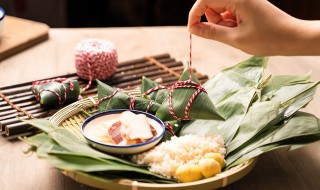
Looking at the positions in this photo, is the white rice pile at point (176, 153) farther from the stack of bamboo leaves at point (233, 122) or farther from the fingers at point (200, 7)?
the fingers at point (200, 7)

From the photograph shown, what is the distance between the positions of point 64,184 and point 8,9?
8.36 ft

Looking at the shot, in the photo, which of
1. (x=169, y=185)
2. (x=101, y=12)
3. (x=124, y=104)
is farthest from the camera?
(x=101, y=12)

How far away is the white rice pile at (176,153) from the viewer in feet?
3.20

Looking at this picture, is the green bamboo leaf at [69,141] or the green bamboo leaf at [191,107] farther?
the green bamboo leaf at [191,107]

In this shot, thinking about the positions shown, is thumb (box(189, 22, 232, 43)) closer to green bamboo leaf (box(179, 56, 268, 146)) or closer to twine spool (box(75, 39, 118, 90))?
green bamboo leaf (box(179, 56, 268, 146))

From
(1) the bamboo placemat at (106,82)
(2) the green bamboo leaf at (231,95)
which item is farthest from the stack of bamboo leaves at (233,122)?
(1) the bamboo placemat at (106,82)

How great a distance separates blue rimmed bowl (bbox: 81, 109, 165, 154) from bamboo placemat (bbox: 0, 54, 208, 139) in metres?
0.21

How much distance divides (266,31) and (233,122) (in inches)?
8.9

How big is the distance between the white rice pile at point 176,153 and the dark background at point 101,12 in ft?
7.90

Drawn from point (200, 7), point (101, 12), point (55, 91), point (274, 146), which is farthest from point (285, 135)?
point (101, 12)

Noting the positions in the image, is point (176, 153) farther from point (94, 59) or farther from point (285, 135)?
point (94, 59)

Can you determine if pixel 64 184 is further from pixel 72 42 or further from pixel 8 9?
pixel 8 9

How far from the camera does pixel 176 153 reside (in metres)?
1.01

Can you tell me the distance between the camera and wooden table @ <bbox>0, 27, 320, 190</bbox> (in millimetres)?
1074
